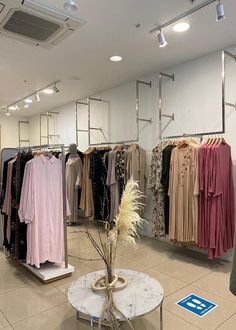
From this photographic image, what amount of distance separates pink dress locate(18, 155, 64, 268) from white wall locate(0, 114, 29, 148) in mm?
5165

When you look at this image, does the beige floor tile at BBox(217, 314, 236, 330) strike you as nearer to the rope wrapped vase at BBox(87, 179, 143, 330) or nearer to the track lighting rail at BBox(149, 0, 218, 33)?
the rope wrapped vase at BBox(87, 179, 143, 330)

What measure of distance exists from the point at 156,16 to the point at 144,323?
2.82 meters

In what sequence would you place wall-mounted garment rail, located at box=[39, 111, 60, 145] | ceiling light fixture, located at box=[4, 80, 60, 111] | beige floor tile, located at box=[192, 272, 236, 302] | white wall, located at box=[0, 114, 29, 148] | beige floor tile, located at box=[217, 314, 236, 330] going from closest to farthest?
beige floor tile, located at box=[217, 314, 236, 330] < beige floor tile, located at box=[192, 272, 236, 302] < ceiling light fixture, located at box=[4, 80, 60, 111] < wall-mounted garment rail, located at box=[39, 111, 60, 145] < white wall, located at box=[0, 114, 29, 148]

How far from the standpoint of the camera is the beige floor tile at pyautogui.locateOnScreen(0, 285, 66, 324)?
7.70ft

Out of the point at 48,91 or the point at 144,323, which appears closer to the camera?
the point at 144,323

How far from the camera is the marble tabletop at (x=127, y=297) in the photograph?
5.53 feet

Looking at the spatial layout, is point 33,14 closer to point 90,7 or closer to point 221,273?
point 90,7

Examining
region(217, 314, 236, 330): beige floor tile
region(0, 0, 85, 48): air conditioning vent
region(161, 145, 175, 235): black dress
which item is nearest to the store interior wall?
region(161, 145, 175, 235): black dress

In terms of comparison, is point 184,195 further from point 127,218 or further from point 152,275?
point 127,218

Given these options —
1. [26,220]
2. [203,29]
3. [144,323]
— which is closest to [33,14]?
[203,29]

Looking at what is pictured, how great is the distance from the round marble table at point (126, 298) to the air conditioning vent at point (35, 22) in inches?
89.4

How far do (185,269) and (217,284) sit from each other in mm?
459

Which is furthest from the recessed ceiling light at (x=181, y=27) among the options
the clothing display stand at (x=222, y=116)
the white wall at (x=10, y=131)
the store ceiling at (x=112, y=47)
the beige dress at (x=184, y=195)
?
the white wall at (x=10, y=131)

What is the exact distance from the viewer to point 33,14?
7.58 ft
